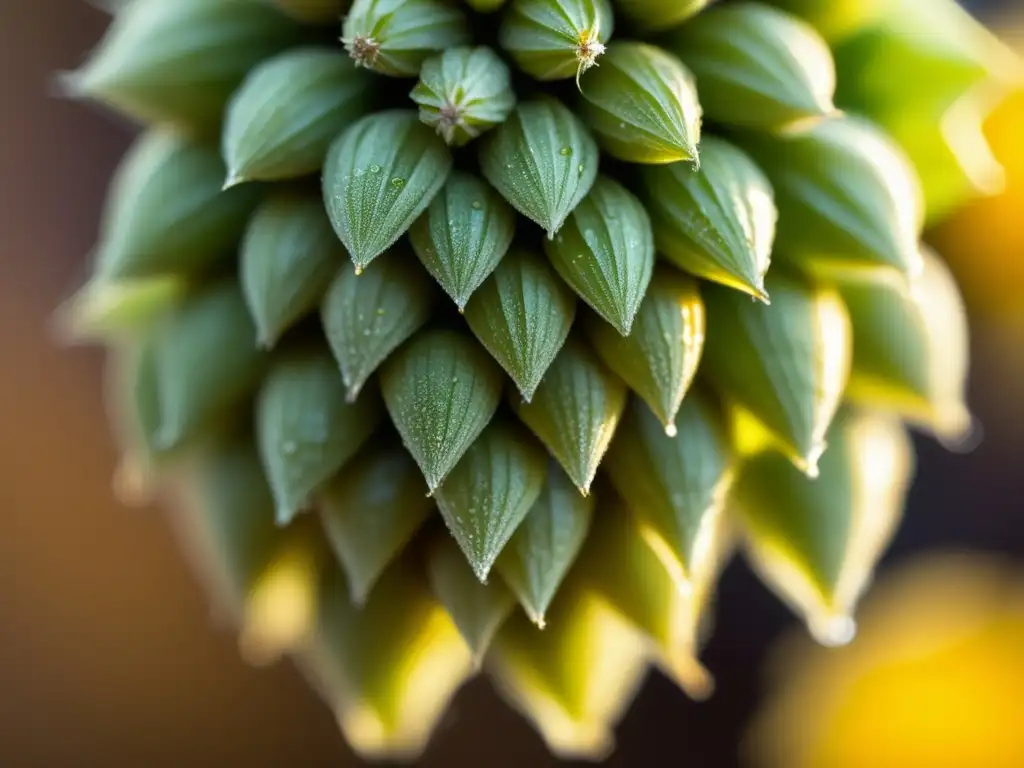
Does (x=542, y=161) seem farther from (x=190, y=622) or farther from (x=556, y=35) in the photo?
(x=190, y=622)

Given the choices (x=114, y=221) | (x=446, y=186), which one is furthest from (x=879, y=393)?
(x=114, y=221)

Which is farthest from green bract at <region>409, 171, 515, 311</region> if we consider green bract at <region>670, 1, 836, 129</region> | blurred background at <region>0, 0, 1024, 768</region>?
blurred background at <region>0, 0, 1024, 768</region>

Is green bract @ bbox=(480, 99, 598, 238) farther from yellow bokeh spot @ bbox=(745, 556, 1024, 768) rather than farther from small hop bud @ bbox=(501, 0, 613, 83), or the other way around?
yellow bokeh spot @ bbox=(745, 556, 1024, 768)

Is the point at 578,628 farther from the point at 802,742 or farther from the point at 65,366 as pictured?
the point at 65,366

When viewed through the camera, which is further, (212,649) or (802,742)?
(212,649)

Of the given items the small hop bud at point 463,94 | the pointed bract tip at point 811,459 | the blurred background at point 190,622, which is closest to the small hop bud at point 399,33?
the small hop bud at point 463,94

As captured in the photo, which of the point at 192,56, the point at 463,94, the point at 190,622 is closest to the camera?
the point at 463,94

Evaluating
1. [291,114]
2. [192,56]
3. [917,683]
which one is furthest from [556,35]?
[917,683]

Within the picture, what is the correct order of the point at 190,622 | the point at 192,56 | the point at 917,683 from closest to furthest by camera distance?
the point at 192,56, the point at 917,683, the point at 190,622

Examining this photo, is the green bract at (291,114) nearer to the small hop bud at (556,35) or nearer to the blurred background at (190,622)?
the small hop bud at (556,35)
